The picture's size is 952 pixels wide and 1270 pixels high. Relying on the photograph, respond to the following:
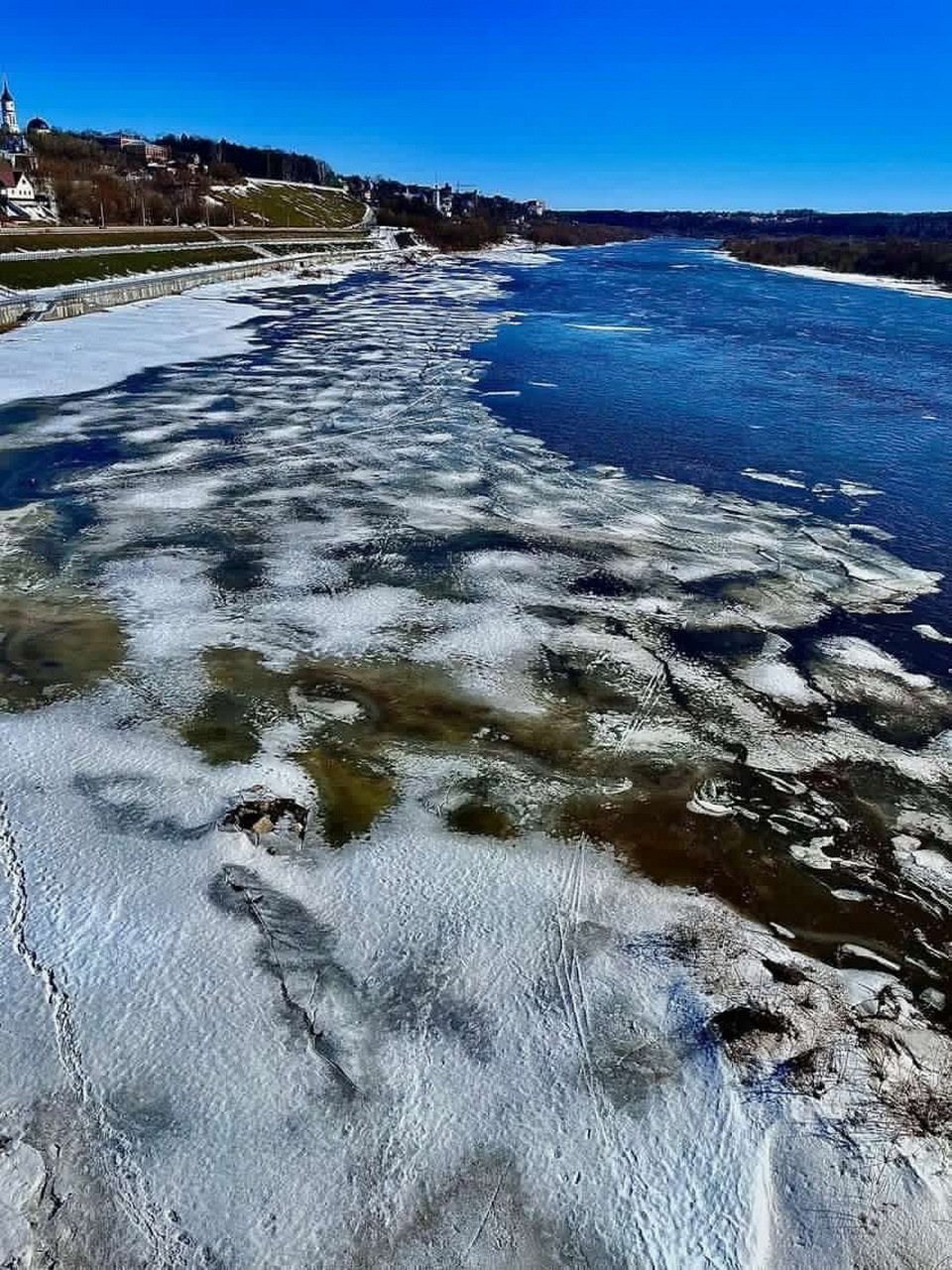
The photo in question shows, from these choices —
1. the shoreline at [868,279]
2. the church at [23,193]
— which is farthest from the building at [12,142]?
the shoreline at [868,279]

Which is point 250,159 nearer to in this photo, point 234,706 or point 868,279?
point 868,279

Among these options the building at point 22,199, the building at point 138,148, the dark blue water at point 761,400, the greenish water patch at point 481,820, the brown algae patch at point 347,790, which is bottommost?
the dark blue water at point 761,400

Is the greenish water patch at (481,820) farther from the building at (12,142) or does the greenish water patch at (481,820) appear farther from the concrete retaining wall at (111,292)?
the building at (12,142)

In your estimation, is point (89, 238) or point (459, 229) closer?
point (89, 238)

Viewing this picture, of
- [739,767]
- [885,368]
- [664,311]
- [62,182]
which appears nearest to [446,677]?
[739,767]

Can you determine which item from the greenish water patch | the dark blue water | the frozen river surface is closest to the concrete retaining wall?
the dark blue water

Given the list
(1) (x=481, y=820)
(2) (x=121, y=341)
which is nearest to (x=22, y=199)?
(2) (x=121, y=341)

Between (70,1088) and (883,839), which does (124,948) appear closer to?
(70,1088)
